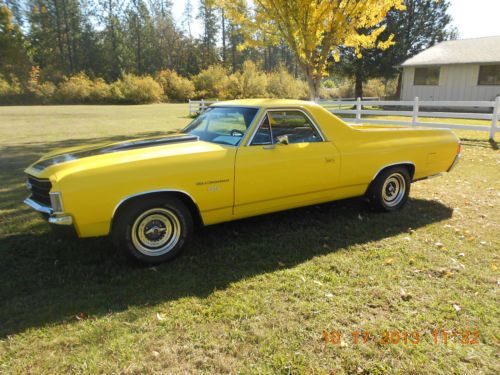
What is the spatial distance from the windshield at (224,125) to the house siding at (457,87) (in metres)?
23.4

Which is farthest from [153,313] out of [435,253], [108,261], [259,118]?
[435,253]

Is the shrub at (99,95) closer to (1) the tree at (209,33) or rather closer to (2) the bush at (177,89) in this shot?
(2) the bush at (177,89)

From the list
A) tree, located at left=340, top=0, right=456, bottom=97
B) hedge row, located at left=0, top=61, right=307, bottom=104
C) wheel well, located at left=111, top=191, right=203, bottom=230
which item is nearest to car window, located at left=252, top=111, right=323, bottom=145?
wheel well, located at left=111, top=191, right=203, bottom=230

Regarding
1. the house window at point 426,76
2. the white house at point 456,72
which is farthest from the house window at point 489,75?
the house window at point 426,76

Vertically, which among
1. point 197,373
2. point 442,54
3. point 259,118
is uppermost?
point 442,54

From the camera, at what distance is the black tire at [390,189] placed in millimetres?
5113

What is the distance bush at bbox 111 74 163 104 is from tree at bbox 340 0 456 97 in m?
25.3

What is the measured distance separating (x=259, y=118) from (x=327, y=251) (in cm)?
167

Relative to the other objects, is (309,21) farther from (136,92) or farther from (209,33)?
(209,33)

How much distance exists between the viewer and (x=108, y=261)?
152 inches

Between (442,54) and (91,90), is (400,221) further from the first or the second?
(91,90)

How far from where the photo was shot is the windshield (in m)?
4.26

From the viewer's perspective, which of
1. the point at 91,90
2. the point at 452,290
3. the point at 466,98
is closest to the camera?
the point at 452,290

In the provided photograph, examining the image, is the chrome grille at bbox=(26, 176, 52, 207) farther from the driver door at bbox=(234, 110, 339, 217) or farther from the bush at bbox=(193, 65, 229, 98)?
the bush at bbox=(193, 65, 229, 98)
